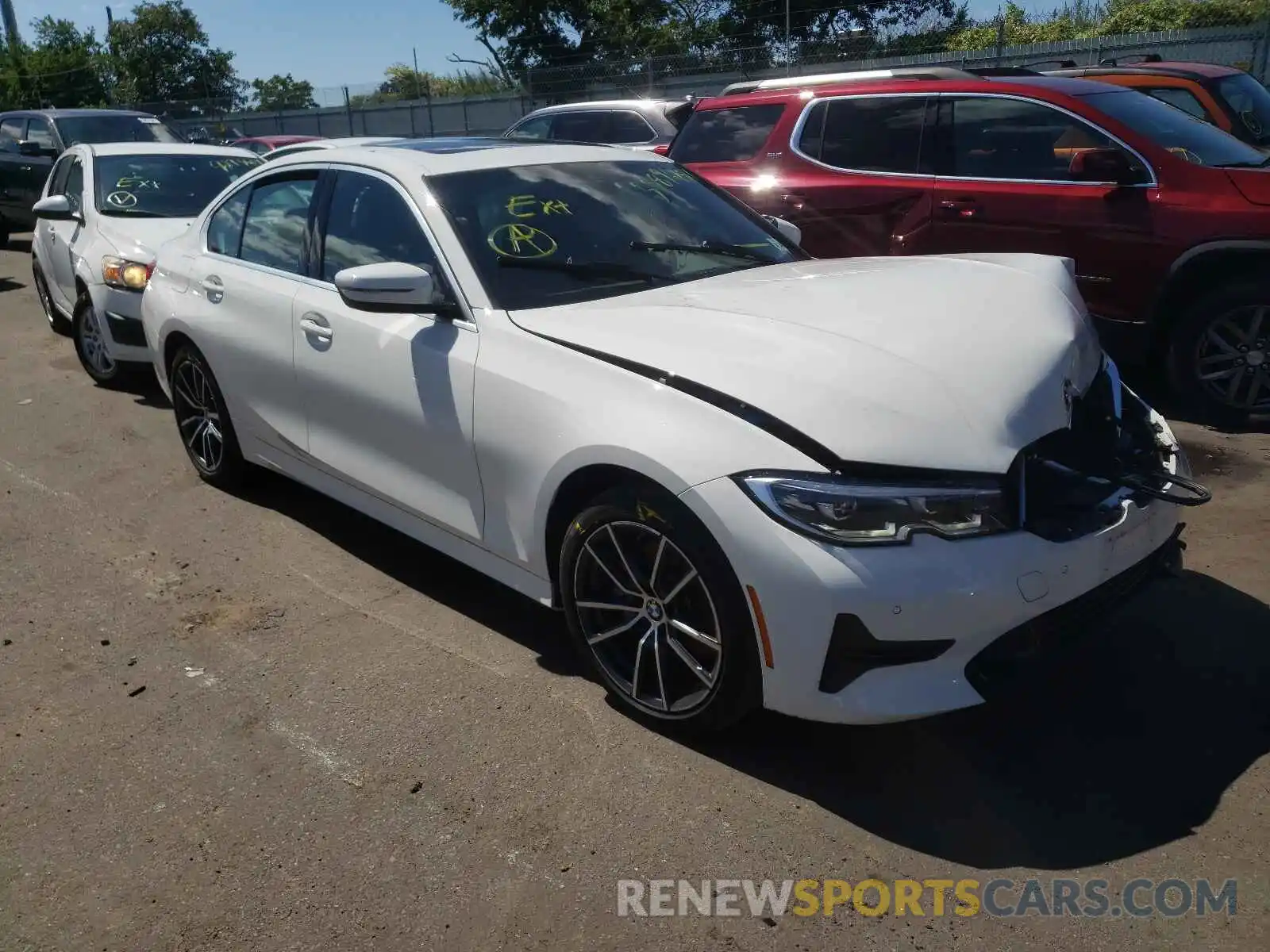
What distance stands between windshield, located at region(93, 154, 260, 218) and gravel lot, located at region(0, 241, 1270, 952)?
470 cm

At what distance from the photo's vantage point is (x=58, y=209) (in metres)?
8.23

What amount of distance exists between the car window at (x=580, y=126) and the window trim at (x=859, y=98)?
5210mm

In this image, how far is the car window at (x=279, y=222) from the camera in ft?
15.7

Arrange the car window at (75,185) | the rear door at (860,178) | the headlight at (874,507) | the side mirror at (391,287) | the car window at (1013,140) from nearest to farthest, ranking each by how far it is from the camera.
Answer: the headlight at (874,507) < the side mirror at (391,287) < the car window at (1013,140) < the rear door at (860,178) < the car window at (75,185)

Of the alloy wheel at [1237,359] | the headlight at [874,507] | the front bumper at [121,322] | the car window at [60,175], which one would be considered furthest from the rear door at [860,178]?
the car window at [60,175]

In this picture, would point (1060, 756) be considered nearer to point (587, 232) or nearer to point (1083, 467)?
point (1083, 467)

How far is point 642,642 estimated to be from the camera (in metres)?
3.37

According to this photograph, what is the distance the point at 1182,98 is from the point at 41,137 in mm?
12702

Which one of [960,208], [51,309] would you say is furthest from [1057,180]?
[51,309]

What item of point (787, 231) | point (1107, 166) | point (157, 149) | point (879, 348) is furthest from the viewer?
point (157, 149)

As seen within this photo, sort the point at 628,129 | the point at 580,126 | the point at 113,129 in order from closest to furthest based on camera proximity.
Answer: the point at 628,129
the point at 580,126
the point at 113,129

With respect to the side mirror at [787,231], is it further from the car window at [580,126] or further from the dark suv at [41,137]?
the dark suv at [41,137]

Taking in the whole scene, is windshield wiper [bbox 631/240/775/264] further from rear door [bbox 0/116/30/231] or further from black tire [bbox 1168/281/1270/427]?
rear door [bbox 0/116/30/231]

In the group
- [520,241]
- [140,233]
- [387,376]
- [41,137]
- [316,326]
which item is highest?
[41,137]
